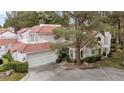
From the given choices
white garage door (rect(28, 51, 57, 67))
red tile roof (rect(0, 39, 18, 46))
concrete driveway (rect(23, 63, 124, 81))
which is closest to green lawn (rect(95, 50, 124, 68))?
concrete driveway (rect(23, 63, 124, 81))

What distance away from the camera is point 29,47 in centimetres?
269

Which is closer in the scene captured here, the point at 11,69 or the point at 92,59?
the point at 11,69

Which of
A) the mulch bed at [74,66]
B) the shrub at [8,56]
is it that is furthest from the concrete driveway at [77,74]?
the shrub at [8,56]

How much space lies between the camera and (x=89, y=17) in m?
2.67

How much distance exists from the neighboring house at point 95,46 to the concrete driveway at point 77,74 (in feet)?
0.56

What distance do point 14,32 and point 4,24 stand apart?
0.13 m

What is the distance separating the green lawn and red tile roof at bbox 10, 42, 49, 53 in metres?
0.61

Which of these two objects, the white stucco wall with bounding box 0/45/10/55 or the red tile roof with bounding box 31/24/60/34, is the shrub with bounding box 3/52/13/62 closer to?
the white stucco wall with bounding box 0/45/10/55

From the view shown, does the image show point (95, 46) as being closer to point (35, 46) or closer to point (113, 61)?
point (113, 61)

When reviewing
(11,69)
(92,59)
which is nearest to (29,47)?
(11,69)

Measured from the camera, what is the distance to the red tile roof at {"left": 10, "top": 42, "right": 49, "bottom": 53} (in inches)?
105

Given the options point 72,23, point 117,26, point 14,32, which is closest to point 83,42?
point 72,23

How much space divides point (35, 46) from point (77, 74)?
0.55 m
